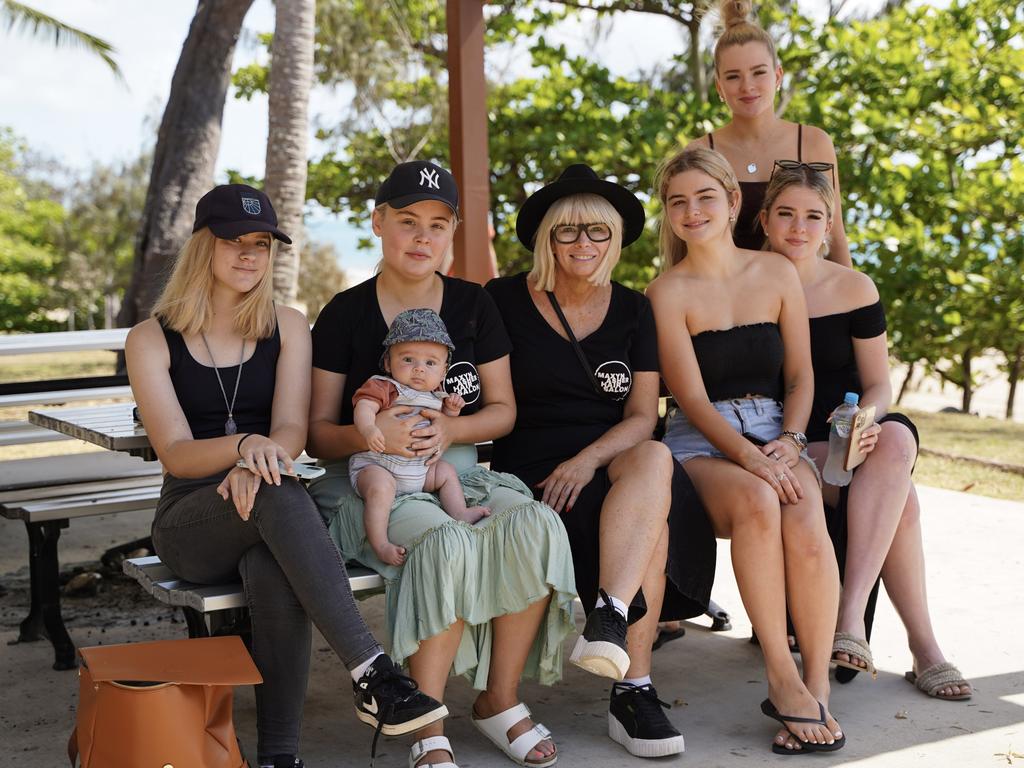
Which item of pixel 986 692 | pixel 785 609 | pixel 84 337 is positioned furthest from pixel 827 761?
pixel 84 337

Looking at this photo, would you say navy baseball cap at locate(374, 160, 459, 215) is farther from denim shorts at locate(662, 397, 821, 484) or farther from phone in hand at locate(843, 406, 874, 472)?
phone in hand at locate(843, 406, 874, 472)

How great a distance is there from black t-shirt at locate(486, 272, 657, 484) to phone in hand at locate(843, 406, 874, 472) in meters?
0.65

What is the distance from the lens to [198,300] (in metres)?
3.37

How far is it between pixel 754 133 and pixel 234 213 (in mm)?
2189

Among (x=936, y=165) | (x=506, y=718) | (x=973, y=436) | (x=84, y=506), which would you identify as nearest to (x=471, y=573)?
(x=506, y=718)

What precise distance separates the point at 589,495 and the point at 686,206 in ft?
3.47

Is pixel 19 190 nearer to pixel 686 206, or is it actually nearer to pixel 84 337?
pixel 84 337

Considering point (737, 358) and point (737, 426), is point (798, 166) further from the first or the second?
point (737, 426)

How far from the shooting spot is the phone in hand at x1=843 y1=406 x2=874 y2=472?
3631mm

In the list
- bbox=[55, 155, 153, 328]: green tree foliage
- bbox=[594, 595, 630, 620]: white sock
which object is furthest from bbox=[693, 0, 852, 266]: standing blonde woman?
bbox=[55, 155, 153, 328]: green tree foliage

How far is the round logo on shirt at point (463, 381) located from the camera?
361 centimetres

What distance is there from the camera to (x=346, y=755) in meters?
3.31

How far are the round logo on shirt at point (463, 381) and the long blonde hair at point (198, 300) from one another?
0.57m

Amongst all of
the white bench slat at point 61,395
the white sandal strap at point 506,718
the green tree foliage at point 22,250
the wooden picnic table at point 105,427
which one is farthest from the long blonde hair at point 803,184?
the green tree foliage at point 22,250
